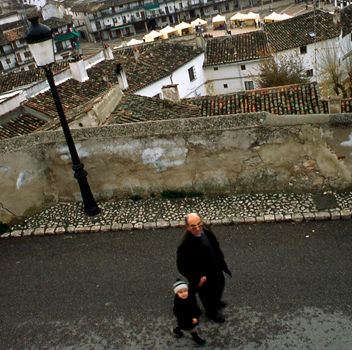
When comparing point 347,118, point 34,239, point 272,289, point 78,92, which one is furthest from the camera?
point 78,92

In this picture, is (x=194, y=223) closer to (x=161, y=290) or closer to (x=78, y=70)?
(x=161, y=290)

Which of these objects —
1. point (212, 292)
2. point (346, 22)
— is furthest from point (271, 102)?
point (346, 22)

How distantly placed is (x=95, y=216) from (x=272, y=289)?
12.4 ft

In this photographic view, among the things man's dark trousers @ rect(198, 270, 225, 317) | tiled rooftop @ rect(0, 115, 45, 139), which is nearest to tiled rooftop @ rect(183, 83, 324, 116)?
tiled rooftop @ rect(0, 115, 45, 139)

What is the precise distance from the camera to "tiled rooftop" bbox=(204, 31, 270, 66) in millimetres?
32969

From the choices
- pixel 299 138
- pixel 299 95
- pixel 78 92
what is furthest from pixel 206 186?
pixel 78 92

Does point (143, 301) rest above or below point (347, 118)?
below

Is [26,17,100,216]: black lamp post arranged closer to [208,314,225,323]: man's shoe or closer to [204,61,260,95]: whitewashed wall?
[208,314,225,323]: man's shoe

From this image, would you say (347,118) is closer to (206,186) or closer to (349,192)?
(349,192)

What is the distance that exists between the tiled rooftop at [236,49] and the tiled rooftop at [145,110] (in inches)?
818

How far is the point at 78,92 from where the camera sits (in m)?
22.2

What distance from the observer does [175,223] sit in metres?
7.12

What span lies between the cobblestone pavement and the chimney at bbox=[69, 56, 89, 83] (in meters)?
16.7

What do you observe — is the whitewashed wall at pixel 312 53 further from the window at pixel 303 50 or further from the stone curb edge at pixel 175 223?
the stone curb edge at pixel 175 223
